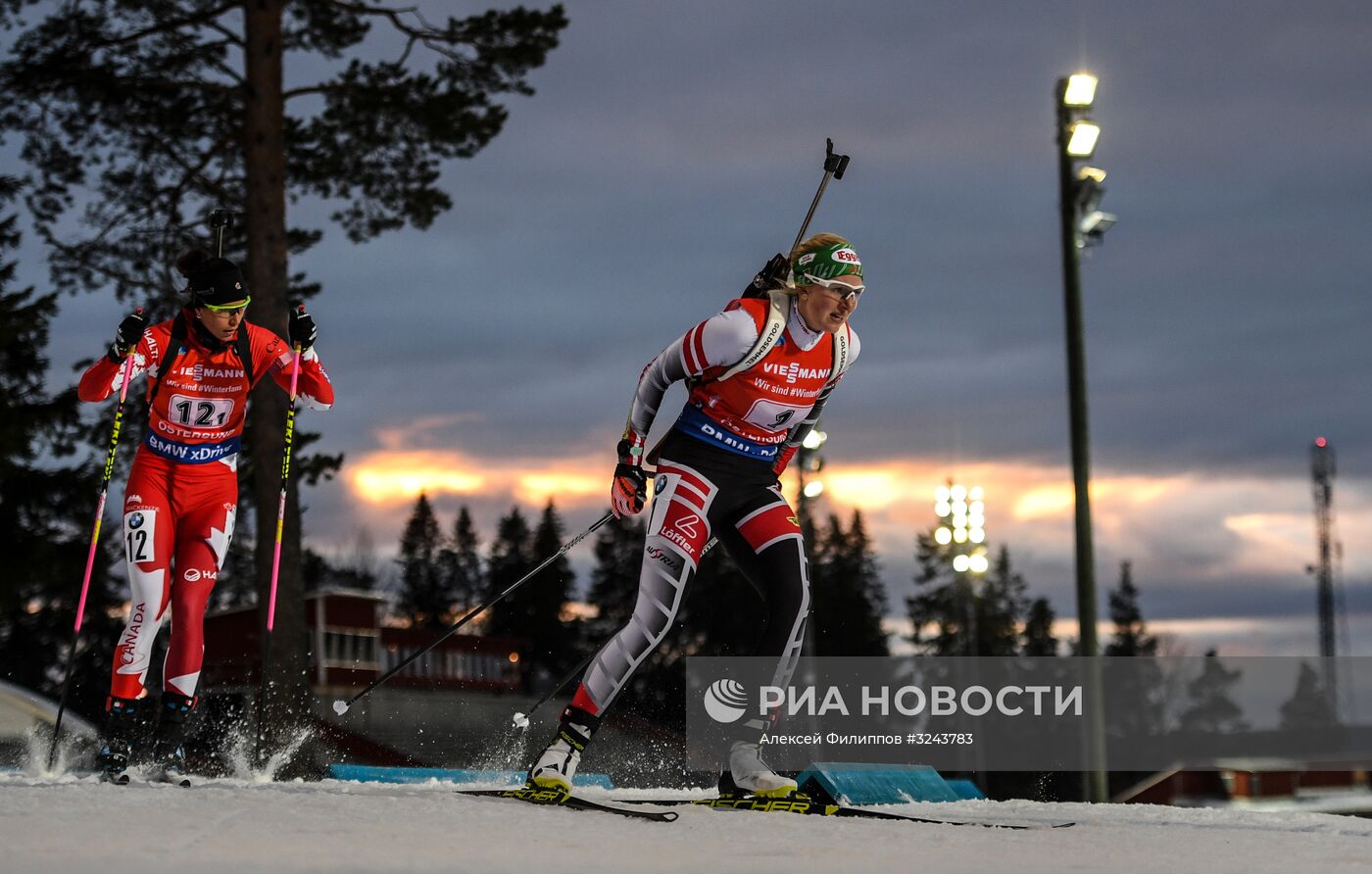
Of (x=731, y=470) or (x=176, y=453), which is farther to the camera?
(x=176, y=453)

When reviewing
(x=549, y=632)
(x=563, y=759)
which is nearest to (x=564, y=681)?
(x=563, y=759)

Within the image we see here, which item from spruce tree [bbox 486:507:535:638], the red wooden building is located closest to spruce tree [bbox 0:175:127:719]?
the red wooden building

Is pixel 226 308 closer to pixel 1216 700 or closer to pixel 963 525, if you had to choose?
pixel 1216 700

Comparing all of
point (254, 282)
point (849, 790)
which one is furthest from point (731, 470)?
point (254, 282)

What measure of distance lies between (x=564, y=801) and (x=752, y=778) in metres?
0.82

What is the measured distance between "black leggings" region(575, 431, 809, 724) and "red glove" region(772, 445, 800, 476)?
0.11m

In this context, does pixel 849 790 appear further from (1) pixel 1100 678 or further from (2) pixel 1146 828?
(1) pixel 1100 678

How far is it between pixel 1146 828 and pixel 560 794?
2.39m

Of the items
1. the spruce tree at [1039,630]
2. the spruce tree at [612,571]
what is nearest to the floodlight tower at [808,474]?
the spruce tree at [612,571]

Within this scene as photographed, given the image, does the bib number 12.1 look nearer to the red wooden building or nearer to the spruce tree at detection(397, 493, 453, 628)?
the red wooden building

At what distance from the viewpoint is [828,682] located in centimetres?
870

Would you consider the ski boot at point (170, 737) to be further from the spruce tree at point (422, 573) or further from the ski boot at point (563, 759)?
the spruce tree at point (422, 573)

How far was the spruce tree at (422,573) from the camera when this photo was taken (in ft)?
269

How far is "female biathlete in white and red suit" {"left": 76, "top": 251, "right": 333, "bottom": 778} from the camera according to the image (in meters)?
6.87
